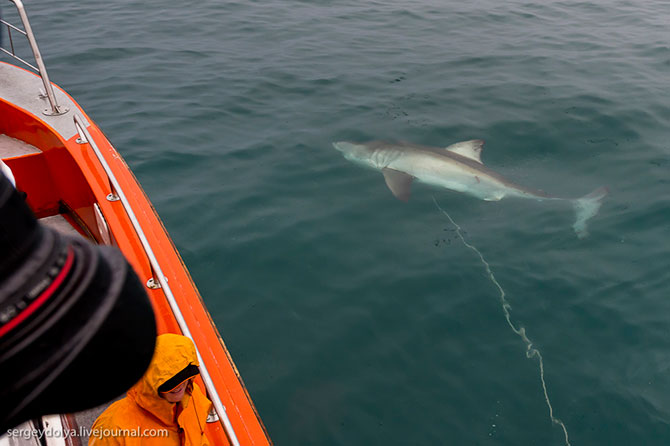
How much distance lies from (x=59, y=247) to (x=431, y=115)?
8.17 meters

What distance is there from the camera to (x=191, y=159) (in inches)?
279

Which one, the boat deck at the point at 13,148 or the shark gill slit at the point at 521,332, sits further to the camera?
the boat deck at the point at 13,148

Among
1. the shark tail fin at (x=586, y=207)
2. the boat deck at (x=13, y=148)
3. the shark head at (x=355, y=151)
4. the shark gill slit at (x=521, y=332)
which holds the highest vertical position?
the boat deck at (x=13, y=148)

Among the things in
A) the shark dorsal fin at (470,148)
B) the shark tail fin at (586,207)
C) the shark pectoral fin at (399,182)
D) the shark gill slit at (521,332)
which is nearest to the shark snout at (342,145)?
the shark pectoral fin at (399,182)

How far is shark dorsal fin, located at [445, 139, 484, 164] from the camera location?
7116 millimetres

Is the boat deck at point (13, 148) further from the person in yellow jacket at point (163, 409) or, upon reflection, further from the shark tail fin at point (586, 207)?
the shark tail fin at point (586, 207)

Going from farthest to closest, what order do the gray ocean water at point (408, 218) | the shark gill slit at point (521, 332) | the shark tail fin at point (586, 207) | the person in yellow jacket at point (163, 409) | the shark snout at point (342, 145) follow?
1. the shark snout at point (342, 145)
2. the shark tail fin at point (586, 207)
3. the gray ocean water at point (408, 218)
4. the shark gill slit at point (521, 332)
5. the person in yellow jacket at point (163, 409)

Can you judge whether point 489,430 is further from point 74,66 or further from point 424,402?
point 74,66

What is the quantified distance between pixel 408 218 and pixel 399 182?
0.74 metres

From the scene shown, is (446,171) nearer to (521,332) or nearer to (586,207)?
(586,207)

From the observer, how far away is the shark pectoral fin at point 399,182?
6516 mm

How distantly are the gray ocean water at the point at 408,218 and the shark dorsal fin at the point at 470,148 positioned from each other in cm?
29

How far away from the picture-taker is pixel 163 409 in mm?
2588

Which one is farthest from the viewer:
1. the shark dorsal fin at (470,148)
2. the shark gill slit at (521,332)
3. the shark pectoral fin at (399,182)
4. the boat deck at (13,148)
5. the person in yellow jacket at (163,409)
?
the shark dorsal fin at (470,148)
